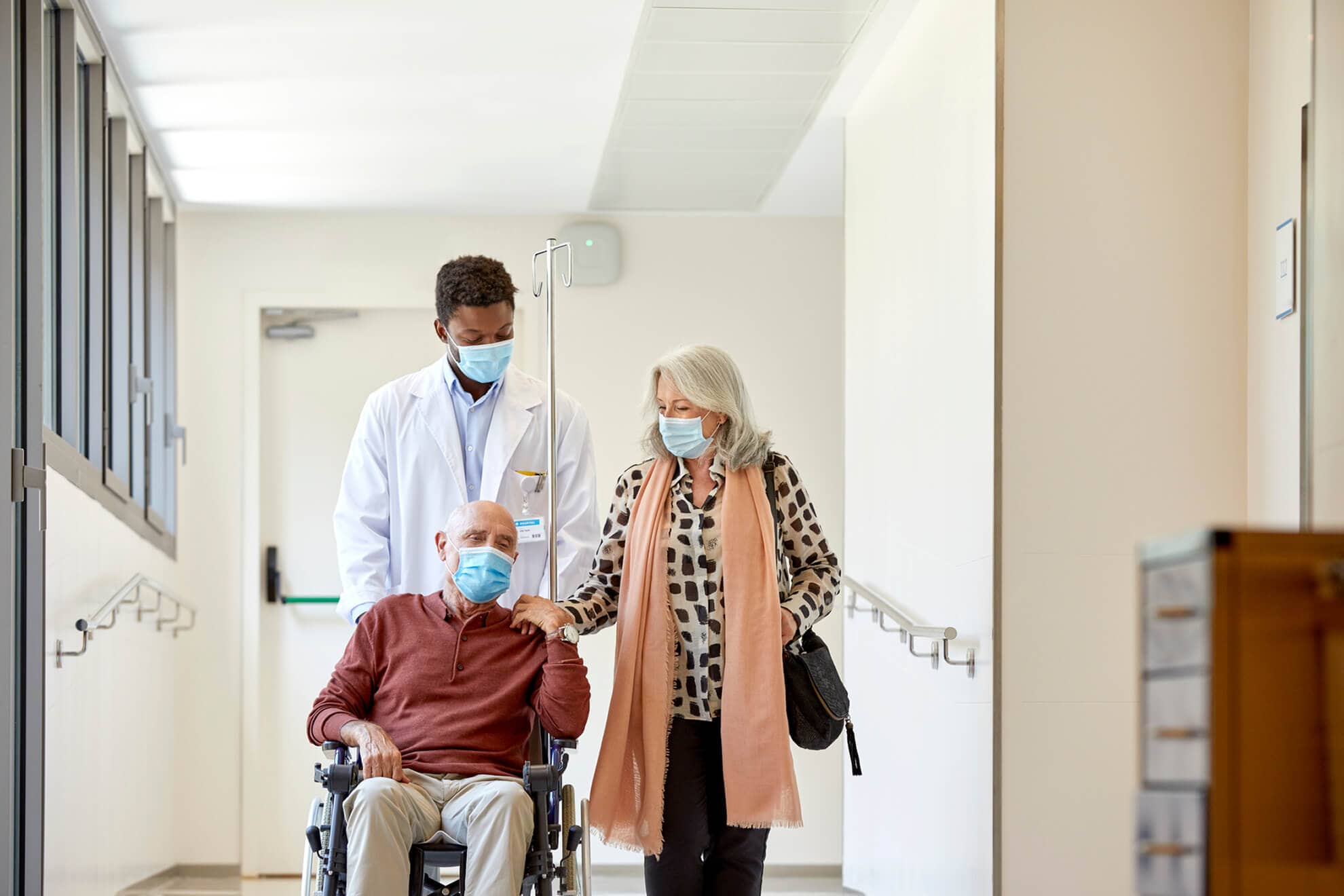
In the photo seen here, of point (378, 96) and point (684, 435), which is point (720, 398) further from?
point (378, 96)

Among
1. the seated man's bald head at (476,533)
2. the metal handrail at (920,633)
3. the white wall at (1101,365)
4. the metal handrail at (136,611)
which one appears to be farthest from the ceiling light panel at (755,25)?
the metal handrail at (136,611)

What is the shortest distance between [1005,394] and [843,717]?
2.38ft

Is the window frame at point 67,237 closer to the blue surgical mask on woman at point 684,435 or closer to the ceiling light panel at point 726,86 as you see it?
the ceiling light panel at point 726,86

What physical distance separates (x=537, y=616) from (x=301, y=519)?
3.39m

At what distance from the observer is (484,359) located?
122 inches

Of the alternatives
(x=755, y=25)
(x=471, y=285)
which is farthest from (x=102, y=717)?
(x=755, y=25)

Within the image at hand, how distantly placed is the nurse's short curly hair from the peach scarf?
54 cm

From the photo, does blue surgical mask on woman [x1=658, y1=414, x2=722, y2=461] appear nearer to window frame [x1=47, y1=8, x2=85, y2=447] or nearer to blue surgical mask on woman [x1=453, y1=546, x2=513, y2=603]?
blue surgical mask on woman [x1=453, y1=546, x2=513, y2=603]

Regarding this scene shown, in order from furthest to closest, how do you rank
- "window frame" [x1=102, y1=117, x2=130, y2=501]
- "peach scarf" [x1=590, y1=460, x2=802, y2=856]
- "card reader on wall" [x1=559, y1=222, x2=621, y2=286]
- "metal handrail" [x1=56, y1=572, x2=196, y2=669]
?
1. "card reader on wall" [x1=559, y1=222, x2=621, y2=286]
2. "window frame" [x1=102, y1=117, x2=130, y2=501]
3. "metal handrail" [x1=56, y1=572, x2=196, y2=669]
4. "peach scarf" [x1=590, y1=460, x2=802, y2=856]

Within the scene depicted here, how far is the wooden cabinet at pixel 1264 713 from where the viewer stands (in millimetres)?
1134

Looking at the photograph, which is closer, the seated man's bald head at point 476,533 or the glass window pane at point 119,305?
the seated man's bald head at point 476,533

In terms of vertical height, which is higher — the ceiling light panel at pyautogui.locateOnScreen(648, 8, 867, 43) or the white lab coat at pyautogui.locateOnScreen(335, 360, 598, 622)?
the ceiling light panel at pyautogui.locateOnScreen(648, 8, 867, 43)

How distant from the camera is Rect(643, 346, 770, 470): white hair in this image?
2.96m

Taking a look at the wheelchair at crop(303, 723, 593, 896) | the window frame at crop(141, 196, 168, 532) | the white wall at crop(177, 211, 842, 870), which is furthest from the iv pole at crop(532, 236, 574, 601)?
the white wall at crop(177, 211, 842, 870)
